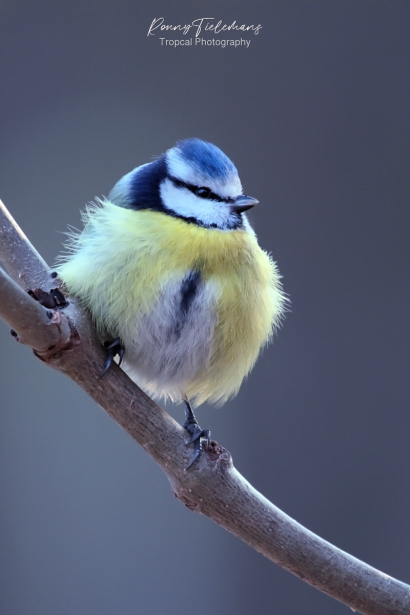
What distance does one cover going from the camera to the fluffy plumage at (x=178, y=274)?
968 mm

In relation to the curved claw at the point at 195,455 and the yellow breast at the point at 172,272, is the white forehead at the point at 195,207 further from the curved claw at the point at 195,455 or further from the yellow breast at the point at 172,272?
the curved claw at the point at 195,455

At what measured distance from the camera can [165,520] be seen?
1764 millimetres

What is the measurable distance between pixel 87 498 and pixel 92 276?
941mm

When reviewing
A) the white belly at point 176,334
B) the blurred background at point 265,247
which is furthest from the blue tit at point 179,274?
the blurred background at point 265,247

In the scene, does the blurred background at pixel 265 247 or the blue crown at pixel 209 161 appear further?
the blurred background at pixel 265 247

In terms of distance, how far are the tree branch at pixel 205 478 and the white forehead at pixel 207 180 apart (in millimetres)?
278

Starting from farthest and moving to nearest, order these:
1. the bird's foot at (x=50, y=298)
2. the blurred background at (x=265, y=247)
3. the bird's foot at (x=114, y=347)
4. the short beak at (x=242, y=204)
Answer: the blurred background at (x=265, y=247), the short beak at (x=242, y=204), the bird's foot at (x=114, y=347), the bird's foot at (x=50, y=298)

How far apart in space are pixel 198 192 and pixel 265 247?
0.76 meters

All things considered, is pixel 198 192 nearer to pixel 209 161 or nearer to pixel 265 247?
pixel 209 161

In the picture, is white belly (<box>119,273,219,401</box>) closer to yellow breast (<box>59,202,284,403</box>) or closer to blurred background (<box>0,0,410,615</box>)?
yellow breast (<box>59,202,284,403</box>)

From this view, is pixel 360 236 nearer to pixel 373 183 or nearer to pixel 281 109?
pixel 373 183

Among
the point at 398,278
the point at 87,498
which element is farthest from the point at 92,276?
the point at 398,278

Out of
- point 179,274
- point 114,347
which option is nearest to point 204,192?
point 179,274

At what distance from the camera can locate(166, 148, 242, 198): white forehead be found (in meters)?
1.06
